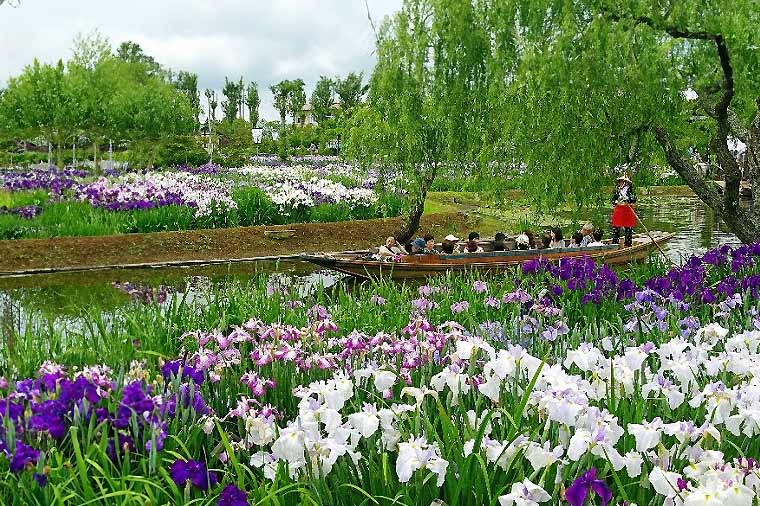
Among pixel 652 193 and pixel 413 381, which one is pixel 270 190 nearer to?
→ pixel 413 381

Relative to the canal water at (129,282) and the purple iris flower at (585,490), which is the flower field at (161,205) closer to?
the canal water at (129,282)

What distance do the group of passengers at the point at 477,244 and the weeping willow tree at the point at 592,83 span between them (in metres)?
1.42

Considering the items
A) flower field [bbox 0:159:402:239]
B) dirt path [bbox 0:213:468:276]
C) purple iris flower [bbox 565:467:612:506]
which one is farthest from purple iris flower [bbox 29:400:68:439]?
flower field [bbox 0:159:402:239]

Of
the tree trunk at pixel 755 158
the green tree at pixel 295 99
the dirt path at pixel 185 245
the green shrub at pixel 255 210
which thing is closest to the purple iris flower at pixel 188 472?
the tree trunk at pixel 755 158

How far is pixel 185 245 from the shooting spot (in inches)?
642

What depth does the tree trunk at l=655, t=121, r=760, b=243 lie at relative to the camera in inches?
461

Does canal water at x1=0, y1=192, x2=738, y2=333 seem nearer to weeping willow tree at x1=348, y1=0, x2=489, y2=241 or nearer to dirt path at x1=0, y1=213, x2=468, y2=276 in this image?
dirt path at x1=0, y1=213, x2=468, y2=276

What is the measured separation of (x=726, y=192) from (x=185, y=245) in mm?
10457

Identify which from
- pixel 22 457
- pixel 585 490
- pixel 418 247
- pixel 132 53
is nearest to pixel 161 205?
pixel 418 247

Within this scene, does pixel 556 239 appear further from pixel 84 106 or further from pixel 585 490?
pixel 84 106

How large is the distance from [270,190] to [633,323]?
14.9 metres

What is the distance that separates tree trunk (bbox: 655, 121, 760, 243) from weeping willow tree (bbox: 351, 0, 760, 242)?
2 centimetres

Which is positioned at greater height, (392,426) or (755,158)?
(755,158)

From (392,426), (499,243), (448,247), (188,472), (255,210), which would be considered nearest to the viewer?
(188,472)
